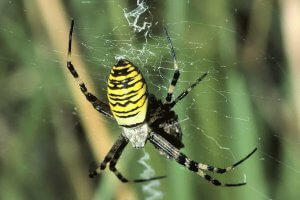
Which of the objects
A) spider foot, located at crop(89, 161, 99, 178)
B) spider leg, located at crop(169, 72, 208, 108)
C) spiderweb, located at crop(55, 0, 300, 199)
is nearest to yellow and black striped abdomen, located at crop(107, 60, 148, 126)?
spider leg, located at crop(169, 72, 208, 108)

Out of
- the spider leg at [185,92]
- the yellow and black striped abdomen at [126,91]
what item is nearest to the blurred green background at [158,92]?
the spider leg at [185,92]

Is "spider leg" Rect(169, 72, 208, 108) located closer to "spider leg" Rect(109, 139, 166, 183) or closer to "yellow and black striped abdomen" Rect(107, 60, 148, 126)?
"yellow and black striped abdomen" Rect(107, 60, 148, 126)

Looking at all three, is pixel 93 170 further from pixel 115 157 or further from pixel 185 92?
pixel 185 92

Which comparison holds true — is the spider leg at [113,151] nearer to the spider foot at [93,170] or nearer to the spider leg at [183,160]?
the spider foot at [93,170]

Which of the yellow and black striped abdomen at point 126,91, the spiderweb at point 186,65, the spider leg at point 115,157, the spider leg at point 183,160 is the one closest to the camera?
the yellow and black striped abdomen at point 126,91

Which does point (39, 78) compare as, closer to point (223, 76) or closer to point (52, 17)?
point (52, 17)

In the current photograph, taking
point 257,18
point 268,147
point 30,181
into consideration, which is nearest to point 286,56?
point 257,18
